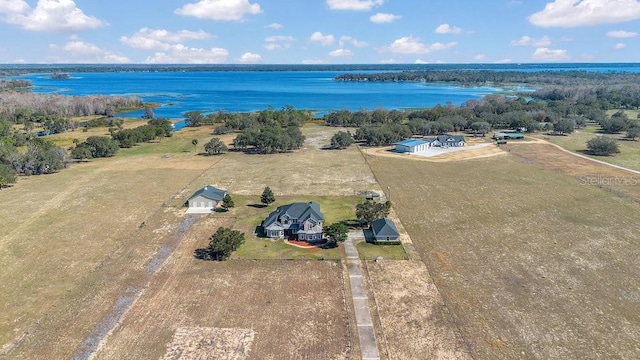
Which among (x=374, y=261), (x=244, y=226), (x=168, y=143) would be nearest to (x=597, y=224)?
(x=374, y=261)

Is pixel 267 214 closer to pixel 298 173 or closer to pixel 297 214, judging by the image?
pixel 297 214

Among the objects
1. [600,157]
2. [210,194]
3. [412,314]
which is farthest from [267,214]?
[600,157]

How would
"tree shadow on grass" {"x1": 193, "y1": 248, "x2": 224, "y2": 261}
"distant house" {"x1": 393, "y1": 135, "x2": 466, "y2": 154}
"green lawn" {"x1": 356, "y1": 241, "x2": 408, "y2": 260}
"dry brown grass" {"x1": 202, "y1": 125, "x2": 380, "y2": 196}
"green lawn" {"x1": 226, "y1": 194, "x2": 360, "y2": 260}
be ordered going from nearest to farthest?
1. "tree shadow on grass" {"x1": 193, "y1": 248, "x2": 224, "y2": 261}
2. "green lawn" {"x1": 356, "y1": 241, "x2": 408, "y2": 260}
3. "green lawn" {"x1": 226, "y1": 194, "x2": 360, "y2": 260}
4. "dry brown grass" {"x1": 202, "y1": 125, "x2": 380, "y2": 196}
5. "distant house" {"x1": 393, "y1": 135, "x2": 466, "y2": 154}

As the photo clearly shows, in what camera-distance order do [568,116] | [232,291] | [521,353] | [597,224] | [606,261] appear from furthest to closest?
1. [568,116]
2. [597,224]
3. [606,261]
4. [232,291]
5. [521,353]

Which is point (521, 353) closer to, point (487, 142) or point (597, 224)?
point (597, 224)

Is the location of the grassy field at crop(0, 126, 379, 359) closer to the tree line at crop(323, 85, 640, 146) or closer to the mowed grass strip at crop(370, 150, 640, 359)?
the mowed grass strip at crop(370, 150, 640, 359)

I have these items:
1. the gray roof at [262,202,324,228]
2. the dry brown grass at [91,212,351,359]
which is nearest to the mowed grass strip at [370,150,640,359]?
the dry brown grass at [91,212,351,359]
